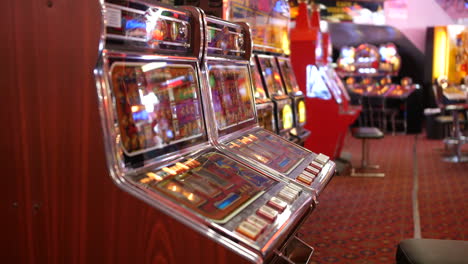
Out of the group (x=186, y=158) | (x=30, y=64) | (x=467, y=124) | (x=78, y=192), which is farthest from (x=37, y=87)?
(x=467, y=124)

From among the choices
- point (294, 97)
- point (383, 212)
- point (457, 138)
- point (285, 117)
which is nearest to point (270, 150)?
point (285, 117)

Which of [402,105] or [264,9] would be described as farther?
[402,105]

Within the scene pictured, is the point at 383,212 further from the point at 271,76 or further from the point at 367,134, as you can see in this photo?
the point at 367,134

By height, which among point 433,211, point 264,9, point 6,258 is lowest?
point 433,211

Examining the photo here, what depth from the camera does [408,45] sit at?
1155 centimetres

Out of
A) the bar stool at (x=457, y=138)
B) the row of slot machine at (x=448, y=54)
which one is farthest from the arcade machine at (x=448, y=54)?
the bar stool at (x=457, y=138)

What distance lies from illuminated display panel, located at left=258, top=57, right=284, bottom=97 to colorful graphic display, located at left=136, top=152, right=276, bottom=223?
1.83 meters

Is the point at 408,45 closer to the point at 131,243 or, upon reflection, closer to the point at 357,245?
the point at 357,245

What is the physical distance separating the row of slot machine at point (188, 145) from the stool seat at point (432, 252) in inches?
15.1

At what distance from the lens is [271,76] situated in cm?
387

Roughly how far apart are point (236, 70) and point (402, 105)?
31.3 ft

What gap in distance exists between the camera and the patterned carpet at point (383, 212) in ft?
11.7

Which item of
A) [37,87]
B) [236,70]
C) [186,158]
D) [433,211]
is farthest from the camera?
[433,211]

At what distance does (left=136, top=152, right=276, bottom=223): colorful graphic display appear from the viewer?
1448 mm
